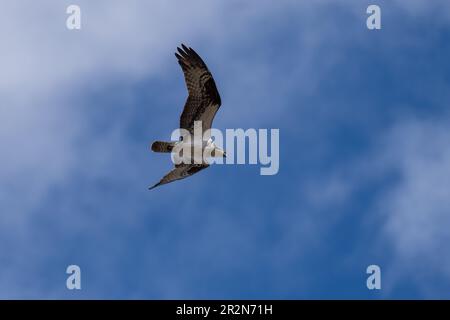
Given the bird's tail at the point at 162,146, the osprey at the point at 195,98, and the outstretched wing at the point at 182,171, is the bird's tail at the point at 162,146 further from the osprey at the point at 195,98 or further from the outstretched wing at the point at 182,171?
the outstretched wing at the point at 182,171

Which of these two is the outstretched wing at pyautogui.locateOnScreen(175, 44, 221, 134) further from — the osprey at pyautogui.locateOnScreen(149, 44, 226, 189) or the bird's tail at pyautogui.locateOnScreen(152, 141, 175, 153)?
the bird's tail at pyautogui.locateOnScreen(152, 141, 175, 153)

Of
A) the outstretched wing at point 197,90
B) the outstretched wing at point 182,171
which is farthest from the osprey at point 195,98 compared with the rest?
the outstretched wing at point 182,171

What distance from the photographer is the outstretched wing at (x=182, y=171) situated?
24766 mm

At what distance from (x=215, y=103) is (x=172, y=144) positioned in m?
1.58

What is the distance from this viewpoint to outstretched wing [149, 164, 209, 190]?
81.3 feet

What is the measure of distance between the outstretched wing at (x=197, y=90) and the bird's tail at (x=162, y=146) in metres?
0.75

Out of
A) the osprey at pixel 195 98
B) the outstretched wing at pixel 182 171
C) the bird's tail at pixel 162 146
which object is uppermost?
Result: the osprey at pixel 195 98

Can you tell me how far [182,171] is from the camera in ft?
81.6

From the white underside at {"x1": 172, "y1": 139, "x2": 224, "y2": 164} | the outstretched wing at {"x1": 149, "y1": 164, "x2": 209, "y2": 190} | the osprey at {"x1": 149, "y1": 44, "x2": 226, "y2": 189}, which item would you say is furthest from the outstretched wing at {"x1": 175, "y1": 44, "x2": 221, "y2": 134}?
the outstretched wing at {"x1": 149, "y1": 164, "x2": 209, "y2": 190}

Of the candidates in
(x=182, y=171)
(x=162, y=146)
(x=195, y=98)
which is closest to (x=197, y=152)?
(x=182, y=171)

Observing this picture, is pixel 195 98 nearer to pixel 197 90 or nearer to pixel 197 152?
pixel 197 90

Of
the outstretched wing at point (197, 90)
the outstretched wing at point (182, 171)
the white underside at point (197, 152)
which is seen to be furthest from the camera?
the outstretched wing at point (182, 171)
